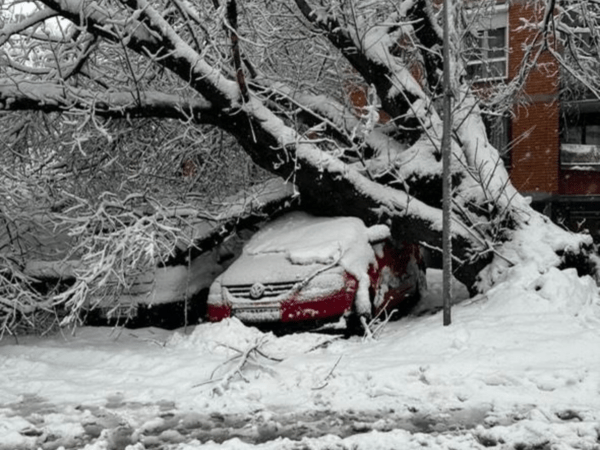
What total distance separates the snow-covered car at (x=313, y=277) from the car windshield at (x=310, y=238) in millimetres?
11

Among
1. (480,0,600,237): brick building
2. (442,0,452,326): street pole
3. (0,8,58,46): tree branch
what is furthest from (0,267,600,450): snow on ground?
(480,0,600,237): brick building

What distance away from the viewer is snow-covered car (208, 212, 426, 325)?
25.2 feet

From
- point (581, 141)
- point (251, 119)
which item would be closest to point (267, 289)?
point (251, 119)

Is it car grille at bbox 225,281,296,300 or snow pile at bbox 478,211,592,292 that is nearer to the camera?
car grille at bbox 225,281,296,300

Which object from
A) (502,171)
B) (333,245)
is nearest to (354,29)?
(502,171)

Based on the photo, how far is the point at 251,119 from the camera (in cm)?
908

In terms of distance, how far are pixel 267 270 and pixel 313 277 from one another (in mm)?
613

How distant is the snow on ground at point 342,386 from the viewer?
15.6 feet

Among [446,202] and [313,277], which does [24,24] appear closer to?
[313,277]

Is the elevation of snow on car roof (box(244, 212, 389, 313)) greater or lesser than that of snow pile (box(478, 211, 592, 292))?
greater

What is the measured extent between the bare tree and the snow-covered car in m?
0.68

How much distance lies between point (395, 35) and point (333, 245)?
154 inches

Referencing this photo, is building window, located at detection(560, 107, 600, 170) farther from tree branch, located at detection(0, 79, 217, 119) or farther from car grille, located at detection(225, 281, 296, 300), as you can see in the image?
car grille, located at detection(225, 281, 296, 300)

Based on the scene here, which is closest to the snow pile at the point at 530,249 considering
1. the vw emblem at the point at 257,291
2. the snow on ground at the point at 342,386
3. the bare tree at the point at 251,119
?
the bare tree at the point at 251,119
